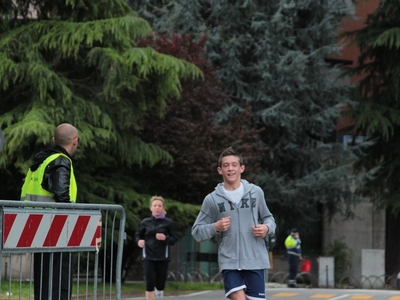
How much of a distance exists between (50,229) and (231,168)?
162cm

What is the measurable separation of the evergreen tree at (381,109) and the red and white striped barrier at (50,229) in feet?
81.9

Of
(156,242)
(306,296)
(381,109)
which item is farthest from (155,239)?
(381,109)

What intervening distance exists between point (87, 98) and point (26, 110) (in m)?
1.62

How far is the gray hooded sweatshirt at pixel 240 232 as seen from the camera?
32.4ft

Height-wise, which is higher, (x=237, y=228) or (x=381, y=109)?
(x=381, y=109)

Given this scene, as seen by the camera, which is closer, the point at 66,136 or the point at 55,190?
the point at 55,190

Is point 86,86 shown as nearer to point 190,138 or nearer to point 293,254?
point 190,138

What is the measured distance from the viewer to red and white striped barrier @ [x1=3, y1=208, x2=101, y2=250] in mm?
9422

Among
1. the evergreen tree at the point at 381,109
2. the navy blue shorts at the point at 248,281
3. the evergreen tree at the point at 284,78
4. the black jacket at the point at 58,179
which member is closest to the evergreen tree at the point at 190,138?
the evergreen tree at the point at 284,78

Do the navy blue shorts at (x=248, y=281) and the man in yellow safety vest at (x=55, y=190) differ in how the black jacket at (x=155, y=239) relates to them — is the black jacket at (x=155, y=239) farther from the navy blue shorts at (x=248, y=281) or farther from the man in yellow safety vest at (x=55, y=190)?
the navy blue shorts at (x=248, y=281)

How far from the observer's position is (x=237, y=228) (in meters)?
9.87

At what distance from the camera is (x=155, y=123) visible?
26594 mm

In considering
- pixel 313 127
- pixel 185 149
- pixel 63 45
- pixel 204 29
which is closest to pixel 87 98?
pixel 63 45

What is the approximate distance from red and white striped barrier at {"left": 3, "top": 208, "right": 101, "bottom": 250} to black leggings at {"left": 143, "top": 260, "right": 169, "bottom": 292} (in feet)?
22.3
